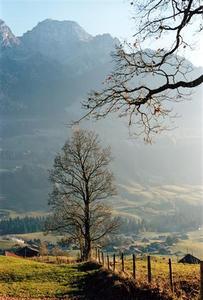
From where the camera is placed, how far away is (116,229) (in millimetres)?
54844

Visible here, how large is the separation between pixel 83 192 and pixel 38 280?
1825 cm

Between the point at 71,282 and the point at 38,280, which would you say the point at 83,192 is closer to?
the point at 38,280

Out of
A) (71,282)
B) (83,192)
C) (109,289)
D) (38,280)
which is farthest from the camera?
(83,192)

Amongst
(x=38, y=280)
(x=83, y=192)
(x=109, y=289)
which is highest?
(x=83, y=192)

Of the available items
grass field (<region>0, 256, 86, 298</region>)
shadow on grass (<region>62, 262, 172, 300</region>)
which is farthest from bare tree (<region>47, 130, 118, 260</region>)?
shadow on grass (<region>62, 262, 172, 300</region>)

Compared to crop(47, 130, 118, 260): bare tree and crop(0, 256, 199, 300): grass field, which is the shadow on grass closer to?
crop(0, 256, 199, 300): grass field

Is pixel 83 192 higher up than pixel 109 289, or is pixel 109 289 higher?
pixel 83 192

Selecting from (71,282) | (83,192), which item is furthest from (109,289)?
(83,192)

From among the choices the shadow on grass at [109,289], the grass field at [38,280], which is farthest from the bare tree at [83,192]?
the shadow on grass at [109,289]

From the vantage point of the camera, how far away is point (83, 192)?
5459 cm

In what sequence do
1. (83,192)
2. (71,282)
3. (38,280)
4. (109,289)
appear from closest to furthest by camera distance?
(109,289), (71,282), (38,280), (83,192)

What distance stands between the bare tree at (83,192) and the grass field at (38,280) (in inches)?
337

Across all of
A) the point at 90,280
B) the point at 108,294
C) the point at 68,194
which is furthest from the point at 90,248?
the point at 108,294

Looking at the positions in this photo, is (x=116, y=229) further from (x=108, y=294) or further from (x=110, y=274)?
(x=108, y=294)
